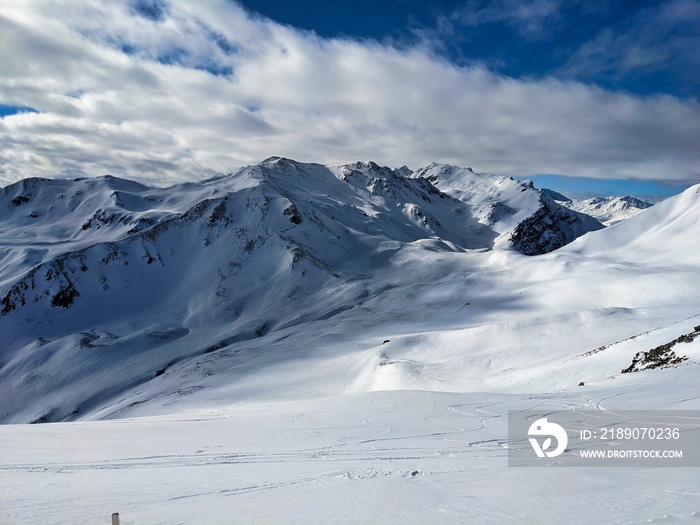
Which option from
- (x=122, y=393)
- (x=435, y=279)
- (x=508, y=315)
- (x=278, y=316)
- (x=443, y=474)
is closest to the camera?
(x=443, y=474)

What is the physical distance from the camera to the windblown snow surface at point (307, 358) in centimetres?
814

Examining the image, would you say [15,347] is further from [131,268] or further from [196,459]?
[196,459]

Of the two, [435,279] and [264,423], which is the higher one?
[435,279]

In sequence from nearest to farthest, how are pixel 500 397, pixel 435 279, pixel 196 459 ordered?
1. pixel 196 459
2. pixel 500 397
3. pixel 435 279

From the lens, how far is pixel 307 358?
57562 mm

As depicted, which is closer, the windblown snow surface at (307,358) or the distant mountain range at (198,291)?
the windblown snow surface at (307,358)

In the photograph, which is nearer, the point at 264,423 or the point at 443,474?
the point at 443,474

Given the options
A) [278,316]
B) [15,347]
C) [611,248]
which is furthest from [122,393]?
[611,248]

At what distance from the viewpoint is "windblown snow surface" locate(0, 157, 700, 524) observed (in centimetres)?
814

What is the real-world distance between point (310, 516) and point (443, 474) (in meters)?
3.25

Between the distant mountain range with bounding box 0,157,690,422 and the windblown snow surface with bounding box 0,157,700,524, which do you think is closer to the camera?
the windblown snow surface with bounding box 0,157,700,524

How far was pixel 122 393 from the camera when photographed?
6738 centimetres

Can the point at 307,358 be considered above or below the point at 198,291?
below

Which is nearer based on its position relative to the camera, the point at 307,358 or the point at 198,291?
the point at 307,358
